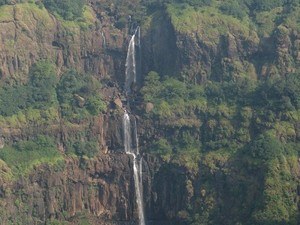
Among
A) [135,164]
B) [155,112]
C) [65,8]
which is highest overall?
[65,8]

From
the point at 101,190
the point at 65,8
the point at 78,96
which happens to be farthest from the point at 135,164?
the point at 65,8

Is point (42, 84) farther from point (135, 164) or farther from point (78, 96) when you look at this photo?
point (135, 164)

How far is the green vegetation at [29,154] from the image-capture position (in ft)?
252

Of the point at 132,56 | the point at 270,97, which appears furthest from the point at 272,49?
the point at 132,56

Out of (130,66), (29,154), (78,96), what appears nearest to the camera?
(29,154)

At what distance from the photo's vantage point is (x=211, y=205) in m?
Answer: 75.6

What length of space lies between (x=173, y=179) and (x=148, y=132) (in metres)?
5.40

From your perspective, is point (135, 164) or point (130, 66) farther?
point (130, 66)

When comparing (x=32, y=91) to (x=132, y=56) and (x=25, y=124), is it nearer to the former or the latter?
(x=25, y=124)

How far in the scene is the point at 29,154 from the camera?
256 ft

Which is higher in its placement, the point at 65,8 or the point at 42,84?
the point at 65,8

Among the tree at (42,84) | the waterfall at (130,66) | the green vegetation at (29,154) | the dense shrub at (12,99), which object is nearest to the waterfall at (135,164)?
the waterfall at (130,66)

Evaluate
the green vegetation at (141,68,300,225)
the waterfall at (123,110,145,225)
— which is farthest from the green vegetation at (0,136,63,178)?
the green vegetation at (141,68,300,225)

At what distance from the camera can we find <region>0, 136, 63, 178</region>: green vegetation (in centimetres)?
7681
